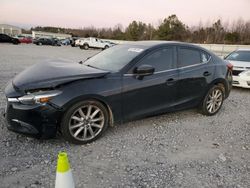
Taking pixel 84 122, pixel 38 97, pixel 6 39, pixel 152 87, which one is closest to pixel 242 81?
pixel 152 87

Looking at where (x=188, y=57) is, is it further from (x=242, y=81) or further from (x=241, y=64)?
(x=241, y=64)

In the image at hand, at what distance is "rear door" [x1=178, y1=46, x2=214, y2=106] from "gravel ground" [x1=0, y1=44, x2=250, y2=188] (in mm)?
549

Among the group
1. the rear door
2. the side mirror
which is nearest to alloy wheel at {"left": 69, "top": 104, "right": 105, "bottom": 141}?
the side mirror

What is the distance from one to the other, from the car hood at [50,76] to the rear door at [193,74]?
1572mm

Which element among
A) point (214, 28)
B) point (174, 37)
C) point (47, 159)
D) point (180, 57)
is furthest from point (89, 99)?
point (214, 28)

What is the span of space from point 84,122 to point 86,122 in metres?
0.03

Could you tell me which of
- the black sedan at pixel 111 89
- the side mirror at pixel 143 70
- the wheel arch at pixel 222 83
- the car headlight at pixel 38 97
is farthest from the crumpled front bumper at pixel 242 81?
the car headlight at pixel 38 97

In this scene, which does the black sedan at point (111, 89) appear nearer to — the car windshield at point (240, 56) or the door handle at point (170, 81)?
the door handle at point (170, 81)

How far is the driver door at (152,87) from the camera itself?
374cm

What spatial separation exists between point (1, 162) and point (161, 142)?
2261mm

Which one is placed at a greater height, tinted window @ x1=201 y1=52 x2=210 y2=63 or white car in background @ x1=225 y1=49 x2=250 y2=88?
tinted window @ x1=201 y1=52 x2=210 y2=63

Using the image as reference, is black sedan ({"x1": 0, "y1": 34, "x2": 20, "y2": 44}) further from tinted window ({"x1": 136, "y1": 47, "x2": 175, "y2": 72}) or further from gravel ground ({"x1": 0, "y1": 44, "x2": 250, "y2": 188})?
tinted window ({"x1": 136, "y1": 47, "x2": 175, "y2": 72})

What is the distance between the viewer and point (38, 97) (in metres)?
3.10

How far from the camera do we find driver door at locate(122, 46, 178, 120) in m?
3.74
